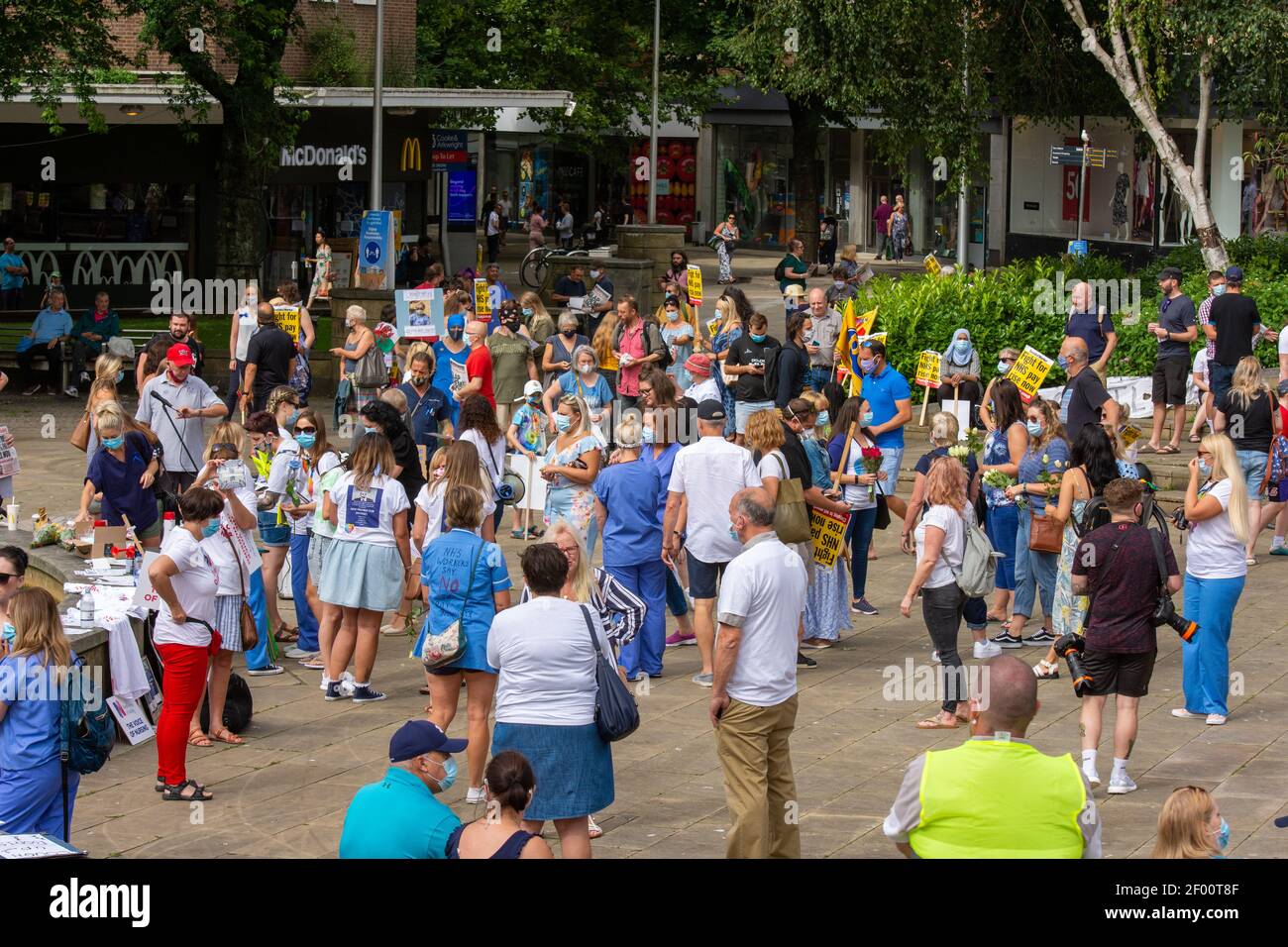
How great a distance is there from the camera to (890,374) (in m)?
14.7

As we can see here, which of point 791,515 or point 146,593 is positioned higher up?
point 791,515

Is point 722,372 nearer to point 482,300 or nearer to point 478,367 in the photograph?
point 478,367

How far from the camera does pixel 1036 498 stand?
12.1m

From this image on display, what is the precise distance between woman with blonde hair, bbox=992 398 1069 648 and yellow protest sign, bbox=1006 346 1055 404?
3.69 meters

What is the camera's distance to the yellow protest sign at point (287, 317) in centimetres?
1944

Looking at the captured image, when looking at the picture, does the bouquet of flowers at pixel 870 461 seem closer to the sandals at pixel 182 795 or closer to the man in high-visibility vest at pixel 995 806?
the sandals at pixel 182 795

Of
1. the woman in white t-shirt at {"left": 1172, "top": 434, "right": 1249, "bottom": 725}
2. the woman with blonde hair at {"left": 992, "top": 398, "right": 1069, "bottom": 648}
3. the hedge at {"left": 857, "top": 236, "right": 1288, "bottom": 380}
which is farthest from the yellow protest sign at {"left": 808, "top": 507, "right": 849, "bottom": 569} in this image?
the hedge at {"left": 857, "top": 236, "right": 1288, "bottom": 380}

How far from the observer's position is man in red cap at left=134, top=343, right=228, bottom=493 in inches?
568

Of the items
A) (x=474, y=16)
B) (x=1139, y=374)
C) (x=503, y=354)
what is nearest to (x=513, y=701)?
(x=503, y=354)

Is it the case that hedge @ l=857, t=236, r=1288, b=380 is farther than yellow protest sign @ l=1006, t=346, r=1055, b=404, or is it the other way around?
hedge @ l=857, t=236, r=1288, b=380

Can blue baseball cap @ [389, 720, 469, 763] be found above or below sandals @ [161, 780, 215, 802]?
above

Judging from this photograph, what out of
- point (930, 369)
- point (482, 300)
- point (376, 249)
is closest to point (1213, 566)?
point (930, 369)

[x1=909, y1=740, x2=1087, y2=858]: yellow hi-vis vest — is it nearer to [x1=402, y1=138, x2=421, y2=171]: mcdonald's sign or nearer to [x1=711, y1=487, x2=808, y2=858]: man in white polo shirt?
[x1=711, y1=487, x2=808, y2=858]: man in white polo shirt

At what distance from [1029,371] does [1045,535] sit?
177 inches
